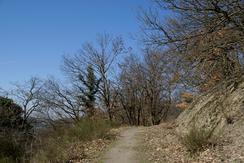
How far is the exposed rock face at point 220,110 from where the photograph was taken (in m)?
12.7

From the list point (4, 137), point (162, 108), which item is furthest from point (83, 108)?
point (4, 137)

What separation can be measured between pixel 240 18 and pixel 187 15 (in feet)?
6.96

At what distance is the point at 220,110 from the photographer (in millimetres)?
14125

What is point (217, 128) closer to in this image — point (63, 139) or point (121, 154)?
point (121, 154)

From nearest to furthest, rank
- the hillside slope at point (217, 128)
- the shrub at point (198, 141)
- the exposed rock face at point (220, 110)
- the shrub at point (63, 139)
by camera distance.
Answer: the hillside slope at point (217, 128), the shrub at point (198, 141), the exposed rock face at point (220, 110), the shrub at point (63, 139)

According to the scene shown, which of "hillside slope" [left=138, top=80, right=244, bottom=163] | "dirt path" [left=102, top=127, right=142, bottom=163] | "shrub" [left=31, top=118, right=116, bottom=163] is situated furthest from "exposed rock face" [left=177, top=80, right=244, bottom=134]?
"shrub" [left=31, top=118, right=116, bottom=163]

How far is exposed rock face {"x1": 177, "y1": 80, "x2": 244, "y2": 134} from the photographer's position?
12.7m

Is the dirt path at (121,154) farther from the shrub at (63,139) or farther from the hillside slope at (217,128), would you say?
the shrub at (63,139)

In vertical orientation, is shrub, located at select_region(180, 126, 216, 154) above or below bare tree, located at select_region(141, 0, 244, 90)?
below

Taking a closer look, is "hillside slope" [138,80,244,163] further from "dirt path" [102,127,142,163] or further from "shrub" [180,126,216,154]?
"dirt path" [102,127,142,163]

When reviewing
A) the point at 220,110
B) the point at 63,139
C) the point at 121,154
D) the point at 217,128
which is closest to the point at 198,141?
the point at 217,128

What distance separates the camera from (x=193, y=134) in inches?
462

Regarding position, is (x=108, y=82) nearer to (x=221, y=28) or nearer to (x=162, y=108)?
(x=162, y=108)

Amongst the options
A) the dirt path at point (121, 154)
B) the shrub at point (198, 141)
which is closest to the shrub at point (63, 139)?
the dirt path at point (121, 154)
